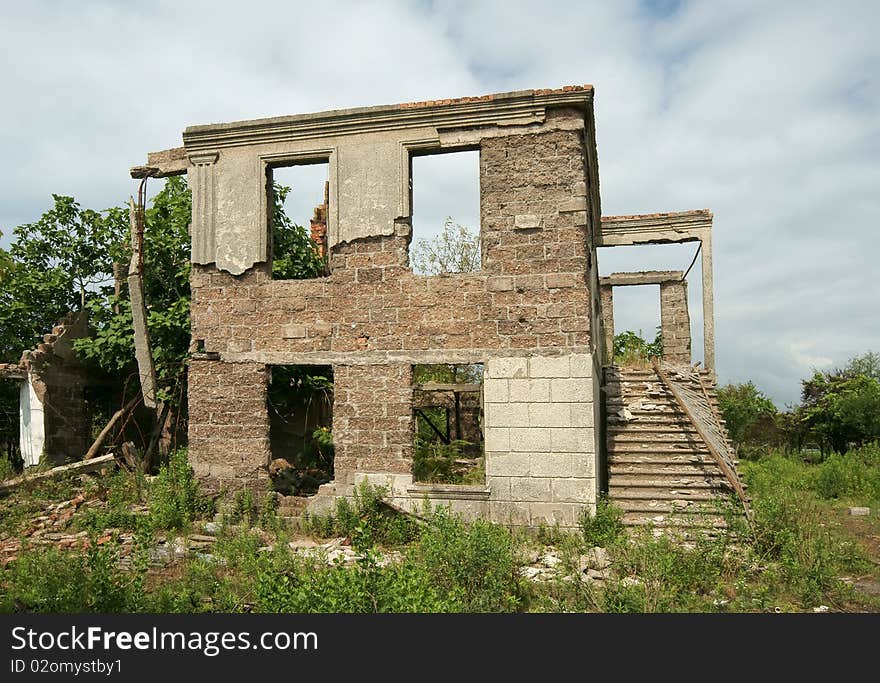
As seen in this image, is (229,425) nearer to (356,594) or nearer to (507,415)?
(507,415)

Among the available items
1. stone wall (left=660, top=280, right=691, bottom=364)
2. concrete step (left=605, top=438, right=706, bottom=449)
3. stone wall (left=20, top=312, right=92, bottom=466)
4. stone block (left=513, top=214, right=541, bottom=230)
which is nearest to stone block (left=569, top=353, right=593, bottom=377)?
stone block (left=513, top=214, right=541, bottom=230)

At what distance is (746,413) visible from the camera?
2420cm

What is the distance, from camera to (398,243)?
9.59 meters

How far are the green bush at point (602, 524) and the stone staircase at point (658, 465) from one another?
1.76 ft

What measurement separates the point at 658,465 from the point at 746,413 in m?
15.6

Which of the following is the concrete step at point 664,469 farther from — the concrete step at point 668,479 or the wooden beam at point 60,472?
the wooden beam at point 60,472

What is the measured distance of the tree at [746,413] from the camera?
2403cm

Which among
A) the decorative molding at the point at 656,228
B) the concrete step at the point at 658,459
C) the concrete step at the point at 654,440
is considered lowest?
the concrete step at the point at 658,459

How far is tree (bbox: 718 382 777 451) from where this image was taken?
946 inches

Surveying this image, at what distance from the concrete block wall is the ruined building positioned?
0.02 m

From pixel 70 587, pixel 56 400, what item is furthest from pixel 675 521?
pixel 56 400

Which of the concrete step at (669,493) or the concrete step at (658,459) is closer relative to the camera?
the concrete step at (669,493)

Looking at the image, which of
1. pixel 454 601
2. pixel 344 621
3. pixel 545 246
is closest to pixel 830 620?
pixel 454 601

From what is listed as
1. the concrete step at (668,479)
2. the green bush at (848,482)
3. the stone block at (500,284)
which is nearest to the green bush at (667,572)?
the concrete step at (668,479)
